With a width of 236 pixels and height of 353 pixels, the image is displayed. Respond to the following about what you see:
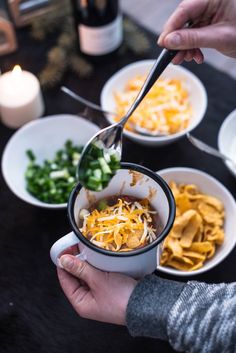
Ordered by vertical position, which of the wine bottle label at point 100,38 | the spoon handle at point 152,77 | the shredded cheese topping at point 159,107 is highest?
the spoon handle at point 152,77

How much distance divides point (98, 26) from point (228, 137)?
14.9 inches

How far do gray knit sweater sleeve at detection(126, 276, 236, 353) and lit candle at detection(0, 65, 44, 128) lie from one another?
492mm

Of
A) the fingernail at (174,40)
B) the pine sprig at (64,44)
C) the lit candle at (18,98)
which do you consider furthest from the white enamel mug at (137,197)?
the pine sprig at (64,44)

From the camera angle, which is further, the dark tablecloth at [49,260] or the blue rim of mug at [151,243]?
the dark tablecloth at [49,260]

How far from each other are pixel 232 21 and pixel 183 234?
0.37m

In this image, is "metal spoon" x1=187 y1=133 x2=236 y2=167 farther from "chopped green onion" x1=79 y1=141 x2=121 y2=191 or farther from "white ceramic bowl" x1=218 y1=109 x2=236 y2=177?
"chopped green onion" x1=79 y1=141 x2=121 y2=191

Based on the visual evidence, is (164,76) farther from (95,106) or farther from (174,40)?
(174,40)

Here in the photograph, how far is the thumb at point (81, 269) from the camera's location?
0.71 metres

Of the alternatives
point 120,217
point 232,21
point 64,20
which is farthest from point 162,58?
point 64,20

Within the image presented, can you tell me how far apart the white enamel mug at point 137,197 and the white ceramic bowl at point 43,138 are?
0.90 ft

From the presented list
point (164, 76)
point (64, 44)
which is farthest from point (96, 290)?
point (64, 44)

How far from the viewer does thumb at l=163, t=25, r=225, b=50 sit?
813 millimetres

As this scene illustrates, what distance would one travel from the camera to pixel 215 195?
2.92ft

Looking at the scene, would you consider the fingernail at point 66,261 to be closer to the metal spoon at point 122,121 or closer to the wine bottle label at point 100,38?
the metal spoon at point 122,121
